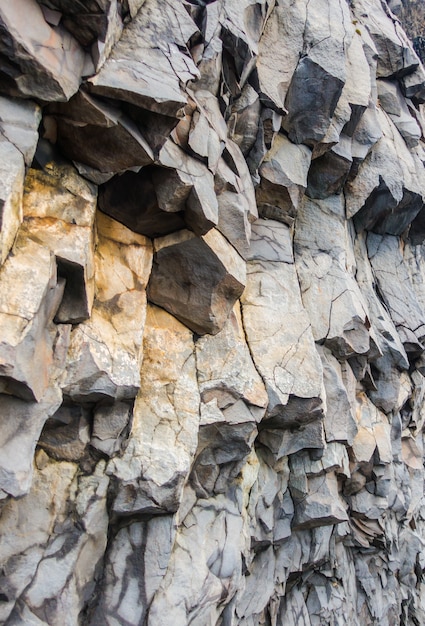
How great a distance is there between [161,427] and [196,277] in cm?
230

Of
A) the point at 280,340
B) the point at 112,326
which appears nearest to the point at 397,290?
the point at 280,340

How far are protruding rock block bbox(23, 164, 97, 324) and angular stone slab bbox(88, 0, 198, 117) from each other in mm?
1177

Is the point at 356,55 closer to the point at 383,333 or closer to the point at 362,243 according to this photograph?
the point at 362,243

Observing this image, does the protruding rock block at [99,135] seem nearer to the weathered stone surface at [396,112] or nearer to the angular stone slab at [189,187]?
the angular stone slab at [189,187]

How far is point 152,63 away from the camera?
20.9 ft

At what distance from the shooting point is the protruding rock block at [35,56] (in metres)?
5.05

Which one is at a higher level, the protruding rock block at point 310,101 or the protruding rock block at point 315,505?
the protruding rock block at point 310,101

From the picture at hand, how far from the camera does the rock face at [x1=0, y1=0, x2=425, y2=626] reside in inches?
224

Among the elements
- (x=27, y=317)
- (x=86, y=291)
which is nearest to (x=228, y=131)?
(x=86, y=291)

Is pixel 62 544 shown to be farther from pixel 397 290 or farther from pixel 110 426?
pixel 397 290

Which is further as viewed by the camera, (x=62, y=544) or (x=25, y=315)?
(x=62, y=544)

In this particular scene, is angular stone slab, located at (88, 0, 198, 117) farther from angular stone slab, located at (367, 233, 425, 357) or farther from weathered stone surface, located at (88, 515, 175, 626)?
angular stone slab, located at (367, 233, 425, 357)

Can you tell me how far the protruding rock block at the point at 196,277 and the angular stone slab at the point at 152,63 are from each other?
205 centimetres

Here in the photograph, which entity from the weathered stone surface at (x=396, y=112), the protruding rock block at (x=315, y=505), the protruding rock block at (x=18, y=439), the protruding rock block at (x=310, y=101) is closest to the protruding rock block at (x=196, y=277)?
the protruding rock block at (x=18, y=439)
